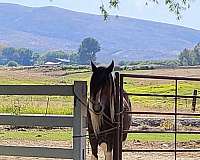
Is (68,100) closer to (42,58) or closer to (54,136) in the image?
(54,136)

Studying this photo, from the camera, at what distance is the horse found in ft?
25.1

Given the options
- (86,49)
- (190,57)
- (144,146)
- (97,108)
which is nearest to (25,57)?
(86,49)

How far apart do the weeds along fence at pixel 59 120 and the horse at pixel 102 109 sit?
0.17m

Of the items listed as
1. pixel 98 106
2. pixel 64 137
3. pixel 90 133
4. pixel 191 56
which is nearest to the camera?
pixel 98 106

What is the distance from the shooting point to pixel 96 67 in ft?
25.8

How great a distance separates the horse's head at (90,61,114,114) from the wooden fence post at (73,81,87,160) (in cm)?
17

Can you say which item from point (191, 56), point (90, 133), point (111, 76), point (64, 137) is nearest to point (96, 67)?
point (111, 76)

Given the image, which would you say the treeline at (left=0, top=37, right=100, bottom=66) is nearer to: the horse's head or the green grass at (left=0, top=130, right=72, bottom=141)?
the green grass at (left=0, top=130, right=72, bottom=141)

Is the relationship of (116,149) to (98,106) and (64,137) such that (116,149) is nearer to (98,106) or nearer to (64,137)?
(98,106)

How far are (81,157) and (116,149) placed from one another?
1.71 ft

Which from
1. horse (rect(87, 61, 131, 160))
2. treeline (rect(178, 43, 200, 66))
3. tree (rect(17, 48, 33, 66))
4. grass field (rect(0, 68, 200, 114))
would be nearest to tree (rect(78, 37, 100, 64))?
treeline (rect(178, 43, 200, 66))

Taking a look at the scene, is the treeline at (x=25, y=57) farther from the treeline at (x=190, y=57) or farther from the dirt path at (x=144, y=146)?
the dirt path at (x=144, y=146)

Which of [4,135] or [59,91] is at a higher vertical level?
[59,91]

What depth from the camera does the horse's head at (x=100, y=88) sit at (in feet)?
24.9
